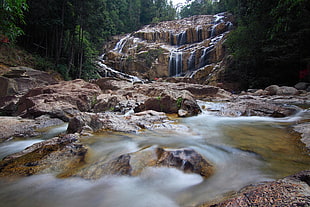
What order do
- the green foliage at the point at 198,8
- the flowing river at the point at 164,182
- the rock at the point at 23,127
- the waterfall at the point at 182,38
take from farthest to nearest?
the green foliage at the point at 198,8, the waterfall at the point at 182,38, the rock at the point at 23,127, the flowing river at the point at 164,182

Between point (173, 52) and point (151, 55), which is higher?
point (173, 52)

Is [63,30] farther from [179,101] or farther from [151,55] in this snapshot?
[179,101]

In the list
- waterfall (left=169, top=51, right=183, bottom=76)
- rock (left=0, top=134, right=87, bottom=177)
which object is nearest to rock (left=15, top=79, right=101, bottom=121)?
rock (left=0, top=134, right=87, bottom=177)

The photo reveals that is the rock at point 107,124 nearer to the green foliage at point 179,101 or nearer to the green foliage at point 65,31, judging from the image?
the green foliage at point 179,101

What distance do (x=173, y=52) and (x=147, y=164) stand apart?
22986 millimetres

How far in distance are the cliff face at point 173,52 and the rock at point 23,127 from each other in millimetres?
15715

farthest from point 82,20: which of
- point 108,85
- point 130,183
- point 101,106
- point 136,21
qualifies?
point 136,21

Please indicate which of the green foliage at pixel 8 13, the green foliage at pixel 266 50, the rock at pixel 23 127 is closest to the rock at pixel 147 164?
the rock at pixel 23 127

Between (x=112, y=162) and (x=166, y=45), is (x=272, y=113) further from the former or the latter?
(x=166, y=45)

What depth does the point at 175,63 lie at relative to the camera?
22.4 m

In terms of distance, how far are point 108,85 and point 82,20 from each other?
7.56 meters

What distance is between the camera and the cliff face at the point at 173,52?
20.5m

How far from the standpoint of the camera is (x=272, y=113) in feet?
15.0

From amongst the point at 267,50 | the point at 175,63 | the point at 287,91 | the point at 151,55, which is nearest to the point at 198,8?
the point at 151,55
